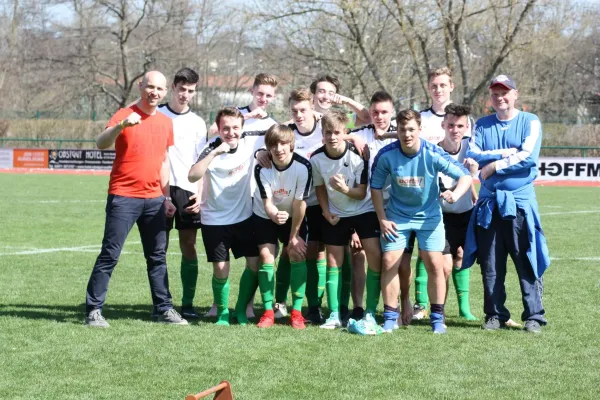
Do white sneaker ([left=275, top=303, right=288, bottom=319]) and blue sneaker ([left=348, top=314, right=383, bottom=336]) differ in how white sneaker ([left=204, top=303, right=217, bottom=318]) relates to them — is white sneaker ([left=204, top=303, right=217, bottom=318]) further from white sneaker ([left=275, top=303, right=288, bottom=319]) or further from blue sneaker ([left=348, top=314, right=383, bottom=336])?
blue sneaker ([left=348, top=314, right=383, bottom=336])

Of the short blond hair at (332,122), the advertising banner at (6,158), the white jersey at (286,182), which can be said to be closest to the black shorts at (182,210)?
the white jersey at (286,182)

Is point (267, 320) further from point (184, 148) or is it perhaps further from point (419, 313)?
point (184, 148)

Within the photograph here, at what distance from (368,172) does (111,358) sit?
8.57 feet

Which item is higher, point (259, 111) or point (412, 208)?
point (259, 111)

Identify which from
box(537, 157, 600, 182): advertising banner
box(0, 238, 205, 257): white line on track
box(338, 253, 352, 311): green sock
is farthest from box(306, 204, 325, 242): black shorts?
Result: box(537, 157, 600, 182): advertising banner

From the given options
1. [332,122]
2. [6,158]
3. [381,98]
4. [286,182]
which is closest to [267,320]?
Result: [286,182]

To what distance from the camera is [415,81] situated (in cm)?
4297

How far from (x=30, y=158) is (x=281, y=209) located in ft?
112

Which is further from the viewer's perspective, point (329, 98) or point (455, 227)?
point (329, 98)

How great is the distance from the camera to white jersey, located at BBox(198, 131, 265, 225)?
770 centimetres

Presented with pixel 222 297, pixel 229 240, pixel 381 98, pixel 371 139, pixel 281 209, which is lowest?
pixel 222 297

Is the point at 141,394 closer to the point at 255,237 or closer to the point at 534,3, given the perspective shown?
the point at 255,237

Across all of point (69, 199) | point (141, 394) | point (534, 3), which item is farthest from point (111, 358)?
point (534, 3)

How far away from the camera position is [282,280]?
8.40m
